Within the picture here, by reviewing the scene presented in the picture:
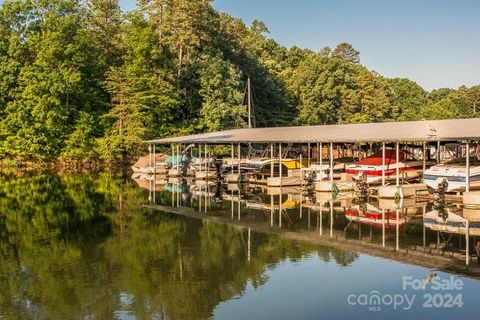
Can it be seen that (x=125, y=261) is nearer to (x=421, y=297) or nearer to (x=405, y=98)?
(x=421, y=297)

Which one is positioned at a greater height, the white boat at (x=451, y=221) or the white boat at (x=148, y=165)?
the white boat at (x=148, y=165)

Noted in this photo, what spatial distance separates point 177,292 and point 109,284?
1.58 m

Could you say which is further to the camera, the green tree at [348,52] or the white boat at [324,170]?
the green tree at [348,52]

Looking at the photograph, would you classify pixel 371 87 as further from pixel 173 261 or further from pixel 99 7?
pixel 173 261

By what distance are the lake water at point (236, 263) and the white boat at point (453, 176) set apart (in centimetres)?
212

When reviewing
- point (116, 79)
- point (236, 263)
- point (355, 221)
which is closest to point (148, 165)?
point (116, 79)

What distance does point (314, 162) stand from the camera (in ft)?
117

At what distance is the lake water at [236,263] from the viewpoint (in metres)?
10.0

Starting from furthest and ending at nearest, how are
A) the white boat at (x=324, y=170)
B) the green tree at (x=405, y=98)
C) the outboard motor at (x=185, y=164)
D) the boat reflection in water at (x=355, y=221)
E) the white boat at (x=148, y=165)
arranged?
the green tree at (x=405, y=98)
the white boat at (x=148, y=165)
the outboard motor at (x=185, y=164)
the white boat at (x=324, y=170)
the boat reflection in water at (x=355, y=221)

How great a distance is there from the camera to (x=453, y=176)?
23.0 m

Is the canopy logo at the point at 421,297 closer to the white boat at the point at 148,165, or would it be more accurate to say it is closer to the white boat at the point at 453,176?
the white boat at the point at 453,176

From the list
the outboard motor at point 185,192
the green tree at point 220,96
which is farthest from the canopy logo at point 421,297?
the green tree at point 220,96

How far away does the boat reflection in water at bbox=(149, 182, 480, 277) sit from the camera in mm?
13352

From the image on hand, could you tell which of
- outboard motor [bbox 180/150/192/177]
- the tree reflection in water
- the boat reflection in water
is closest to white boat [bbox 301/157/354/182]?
the boat reflection in water
